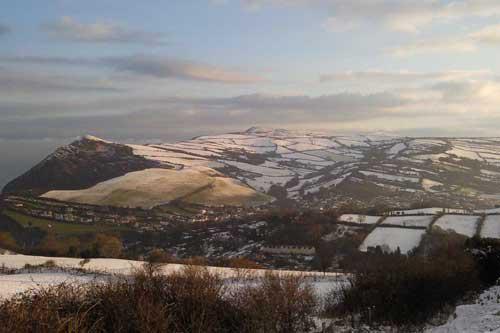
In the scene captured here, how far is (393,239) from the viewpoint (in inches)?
4469

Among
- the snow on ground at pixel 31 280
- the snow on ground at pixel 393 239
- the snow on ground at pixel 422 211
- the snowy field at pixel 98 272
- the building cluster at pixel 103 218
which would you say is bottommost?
the building cluster at pixel 103 218

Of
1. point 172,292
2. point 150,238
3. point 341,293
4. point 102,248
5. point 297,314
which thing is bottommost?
point 150,238

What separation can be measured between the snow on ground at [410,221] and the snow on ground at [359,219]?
131 inches

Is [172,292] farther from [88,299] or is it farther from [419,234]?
[419,234]

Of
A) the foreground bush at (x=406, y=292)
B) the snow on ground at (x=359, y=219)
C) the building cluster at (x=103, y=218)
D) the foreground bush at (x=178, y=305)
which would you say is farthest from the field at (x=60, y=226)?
the foreground bush at (x=178, y=305)

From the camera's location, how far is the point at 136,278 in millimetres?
27844

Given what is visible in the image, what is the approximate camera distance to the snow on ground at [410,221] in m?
125

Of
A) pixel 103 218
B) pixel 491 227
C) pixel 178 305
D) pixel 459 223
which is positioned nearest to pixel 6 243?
pixel 103 218

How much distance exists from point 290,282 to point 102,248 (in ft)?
262

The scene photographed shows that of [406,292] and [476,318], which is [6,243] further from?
[476,318]

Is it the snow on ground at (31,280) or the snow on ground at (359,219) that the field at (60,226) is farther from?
the snow on ground at (31,280)

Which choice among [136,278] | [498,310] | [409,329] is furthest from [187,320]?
[498,310]

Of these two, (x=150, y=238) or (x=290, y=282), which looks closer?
(x=290, y=282)

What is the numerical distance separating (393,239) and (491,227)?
24.1 m
